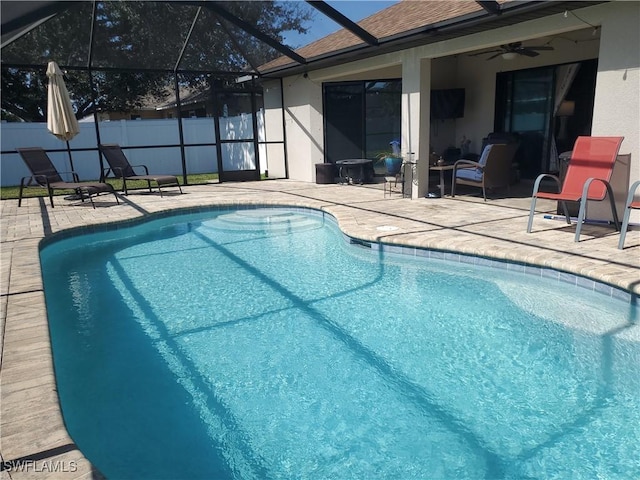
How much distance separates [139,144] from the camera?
54.9 ft

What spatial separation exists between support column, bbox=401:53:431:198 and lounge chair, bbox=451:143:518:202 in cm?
67

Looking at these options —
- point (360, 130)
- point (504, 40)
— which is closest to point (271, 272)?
point (504, 40)

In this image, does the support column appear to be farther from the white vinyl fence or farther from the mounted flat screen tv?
the white vinyl fence

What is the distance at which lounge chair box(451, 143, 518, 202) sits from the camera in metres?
7.95

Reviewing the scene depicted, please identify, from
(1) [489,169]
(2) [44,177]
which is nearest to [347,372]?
(1) [489,169]

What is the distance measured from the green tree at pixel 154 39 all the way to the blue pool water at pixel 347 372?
641cm

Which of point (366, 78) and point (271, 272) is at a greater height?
point (366, 78)

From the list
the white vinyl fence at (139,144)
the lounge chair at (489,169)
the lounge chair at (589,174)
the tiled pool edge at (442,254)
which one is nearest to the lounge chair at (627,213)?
the lounge chair at (589,174)

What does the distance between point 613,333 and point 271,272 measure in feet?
11.5

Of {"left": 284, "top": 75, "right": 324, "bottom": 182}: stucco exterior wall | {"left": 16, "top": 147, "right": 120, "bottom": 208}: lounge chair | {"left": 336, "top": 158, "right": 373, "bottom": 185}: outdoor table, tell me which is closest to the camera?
{"left": 16, "top": 147, "right": 120, "bottom": 208}: lounge chair

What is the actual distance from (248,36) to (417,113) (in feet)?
16.3

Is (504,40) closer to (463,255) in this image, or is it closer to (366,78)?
(463,255)

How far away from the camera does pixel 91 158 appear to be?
16203 mm

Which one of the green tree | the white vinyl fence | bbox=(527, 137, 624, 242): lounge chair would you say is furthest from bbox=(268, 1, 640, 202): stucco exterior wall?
the white vinyl fence
